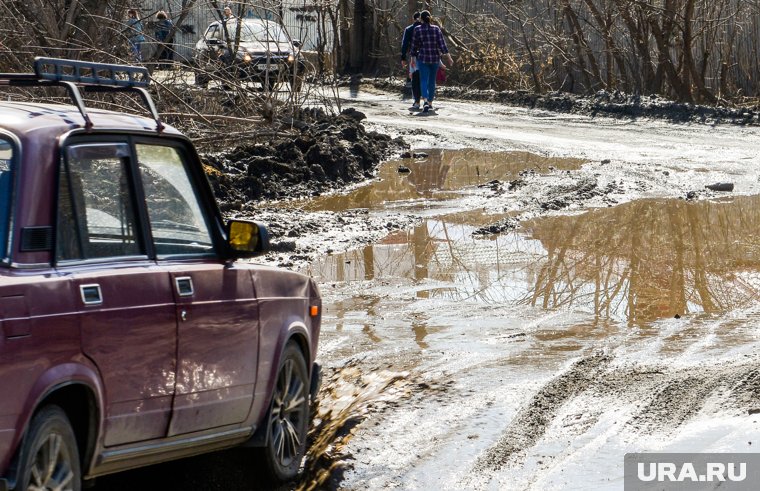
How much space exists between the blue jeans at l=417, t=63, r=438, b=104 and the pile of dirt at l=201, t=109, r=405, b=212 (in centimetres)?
635

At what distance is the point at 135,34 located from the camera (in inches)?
557

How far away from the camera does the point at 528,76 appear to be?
2947 centimetres

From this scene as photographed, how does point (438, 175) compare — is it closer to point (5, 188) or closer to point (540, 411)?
point (540, 411)

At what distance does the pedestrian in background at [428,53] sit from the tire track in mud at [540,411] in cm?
1812

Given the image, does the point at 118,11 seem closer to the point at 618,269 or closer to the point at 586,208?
the point at 586,208

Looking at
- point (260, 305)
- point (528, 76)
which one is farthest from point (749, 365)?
point (528, 76)

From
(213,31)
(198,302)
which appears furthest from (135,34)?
(198,302)

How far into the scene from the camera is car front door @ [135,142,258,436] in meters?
4.56

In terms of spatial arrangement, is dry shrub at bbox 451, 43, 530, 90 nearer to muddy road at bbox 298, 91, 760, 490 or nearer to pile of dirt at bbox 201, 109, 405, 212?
muddy road at bbox 298, 91, 760, 490

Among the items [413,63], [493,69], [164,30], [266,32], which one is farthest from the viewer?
[493,69]

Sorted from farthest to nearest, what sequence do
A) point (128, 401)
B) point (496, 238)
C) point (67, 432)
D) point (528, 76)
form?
point (528, 76)
point (496, 238)
point (128, 401)
point (67, 432)

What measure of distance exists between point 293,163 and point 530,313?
7776 millimetres

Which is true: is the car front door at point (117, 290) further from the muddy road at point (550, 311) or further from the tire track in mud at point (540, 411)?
the tire track in mud at point (540, 411)

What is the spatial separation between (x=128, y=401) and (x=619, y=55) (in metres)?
23.8
